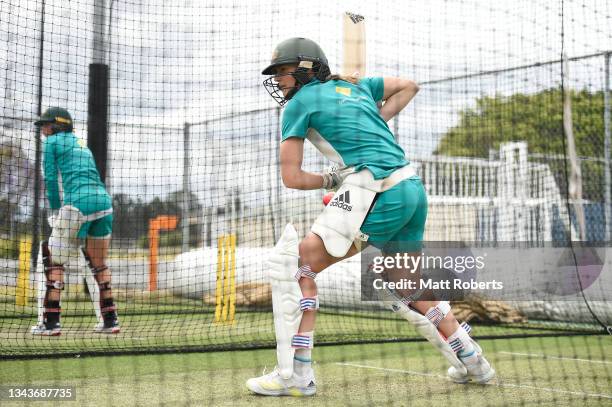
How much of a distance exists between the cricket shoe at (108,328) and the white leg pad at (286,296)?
2.93 m

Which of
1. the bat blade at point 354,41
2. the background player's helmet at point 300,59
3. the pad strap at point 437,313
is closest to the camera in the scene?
the background player's helmet at point 300,59

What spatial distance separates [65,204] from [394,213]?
3.54 metres

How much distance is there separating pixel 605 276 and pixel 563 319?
2.00 feet

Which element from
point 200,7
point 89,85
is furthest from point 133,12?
point 89,85

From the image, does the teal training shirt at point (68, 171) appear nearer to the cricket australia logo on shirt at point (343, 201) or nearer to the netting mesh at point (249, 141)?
the netting mesh at point (249, 141)

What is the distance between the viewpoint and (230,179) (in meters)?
9.92

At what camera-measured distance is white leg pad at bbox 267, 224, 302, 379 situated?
13.3ft

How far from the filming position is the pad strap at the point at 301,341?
4.00 metres

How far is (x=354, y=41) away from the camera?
546cm

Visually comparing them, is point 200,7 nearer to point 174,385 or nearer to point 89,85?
point 89,85

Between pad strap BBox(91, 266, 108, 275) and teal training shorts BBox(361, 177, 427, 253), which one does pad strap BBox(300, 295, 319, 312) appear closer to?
teal training shorts BBox(361, 177, 427, 253)

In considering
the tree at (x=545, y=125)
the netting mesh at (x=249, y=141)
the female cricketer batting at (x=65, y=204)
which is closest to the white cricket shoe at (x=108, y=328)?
the female cricketer batting at (x=65, y=204)

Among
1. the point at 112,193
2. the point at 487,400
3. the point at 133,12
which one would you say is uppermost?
the point at 133,12

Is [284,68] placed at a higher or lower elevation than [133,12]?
lower
